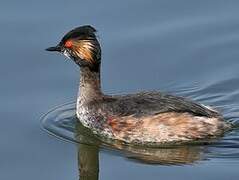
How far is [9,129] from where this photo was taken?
9758 millimetres

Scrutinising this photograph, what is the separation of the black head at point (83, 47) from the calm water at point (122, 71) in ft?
2.03

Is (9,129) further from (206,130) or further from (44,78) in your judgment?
(206,130)

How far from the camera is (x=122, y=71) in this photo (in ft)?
36.0

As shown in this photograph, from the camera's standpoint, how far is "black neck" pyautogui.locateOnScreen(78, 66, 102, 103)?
1013 cm

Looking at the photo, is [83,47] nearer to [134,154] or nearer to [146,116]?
[146,116]

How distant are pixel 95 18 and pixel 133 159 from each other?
3.15 metres

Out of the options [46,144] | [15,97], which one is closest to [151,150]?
[46,144]

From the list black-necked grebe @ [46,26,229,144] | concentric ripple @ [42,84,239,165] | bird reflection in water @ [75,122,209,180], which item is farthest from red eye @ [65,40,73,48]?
bird reflection in water @ [75,122,209,180]

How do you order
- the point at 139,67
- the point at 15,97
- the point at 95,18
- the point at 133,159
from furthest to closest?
1. the point at 95,18
2. the point at 139,67
3. the point at 15,97
4. the point at 133,159

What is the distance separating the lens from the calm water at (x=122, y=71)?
927cm

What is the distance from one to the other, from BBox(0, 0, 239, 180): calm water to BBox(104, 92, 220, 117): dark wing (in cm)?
38

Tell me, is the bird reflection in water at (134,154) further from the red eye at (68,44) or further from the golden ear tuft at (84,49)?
the red eye at (68,44)

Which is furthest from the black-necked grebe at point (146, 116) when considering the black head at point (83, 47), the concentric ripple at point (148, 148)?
the concentric ripple at point (148, 148)

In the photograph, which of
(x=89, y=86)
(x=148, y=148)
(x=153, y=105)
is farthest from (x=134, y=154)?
(x=89, y=86)
